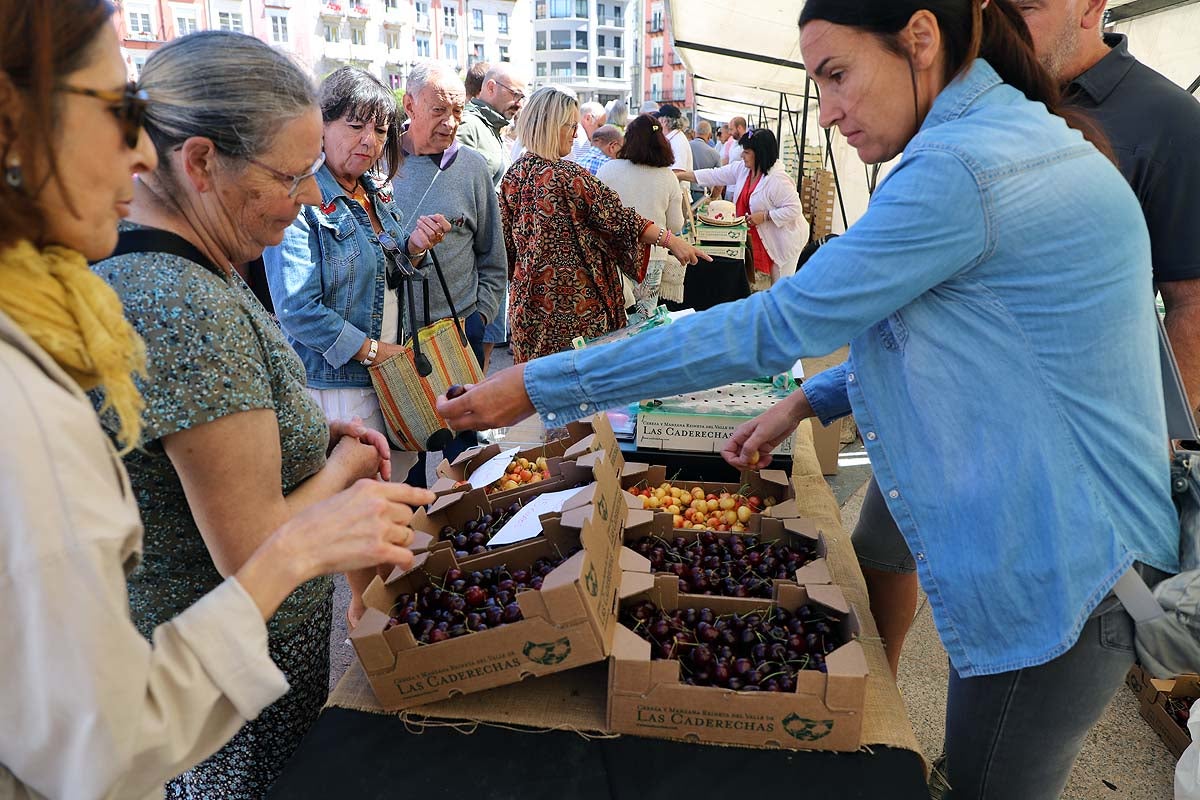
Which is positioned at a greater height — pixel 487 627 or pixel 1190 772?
pixel 487 627

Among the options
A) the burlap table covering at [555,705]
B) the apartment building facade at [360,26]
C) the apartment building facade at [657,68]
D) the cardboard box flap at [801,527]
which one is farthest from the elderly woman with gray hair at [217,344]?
the apartment building facade at [657,68]

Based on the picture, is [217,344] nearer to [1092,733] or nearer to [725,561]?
[725,561]

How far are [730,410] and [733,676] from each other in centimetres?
123

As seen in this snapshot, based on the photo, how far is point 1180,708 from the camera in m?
2.57

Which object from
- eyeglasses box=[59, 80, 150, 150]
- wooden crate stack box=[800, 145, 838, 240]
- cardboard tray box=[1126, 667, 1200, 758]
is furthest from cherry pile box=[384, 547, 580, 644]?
wooden crate stack box=[800, 145, 838, 240]

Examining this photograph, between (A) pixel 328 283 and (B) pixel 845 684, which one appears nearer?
(B) pixel 845 684

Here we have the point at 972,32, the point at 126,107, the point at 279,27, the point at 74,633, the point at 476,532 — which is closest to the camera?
the point at 74,633

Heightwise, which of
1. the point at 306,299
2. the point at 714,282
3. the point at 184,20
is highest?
the point at 184,20

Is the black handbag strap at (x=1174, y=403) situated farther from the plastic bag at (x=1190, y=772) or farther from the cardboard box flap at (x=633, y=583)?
the plastic bag at (x=1190, y=772)

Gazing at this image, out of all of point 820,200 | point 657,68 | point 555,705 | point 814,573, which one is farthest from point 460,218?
point 657,68

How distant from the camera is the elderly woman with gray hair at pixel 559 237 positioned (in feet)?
13.2

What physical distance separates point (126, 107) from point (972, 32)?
121 cm

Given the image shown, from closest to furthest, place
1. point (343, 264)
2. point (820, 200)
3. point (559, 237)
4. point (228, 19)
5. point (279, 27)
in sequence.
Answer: point (343, 264) < point (559, 237) < point (820, 200) < point (228, 19) < point (279, 27)

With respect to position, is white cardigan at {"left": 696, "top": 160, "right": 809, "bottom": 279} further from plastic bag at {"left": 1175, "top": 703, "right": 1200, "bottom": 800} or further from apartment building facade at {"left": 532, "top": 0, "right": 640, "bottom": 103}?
apartment building facade at {"left": 532, "top": 0, "right": 640, "bottom": 103}
